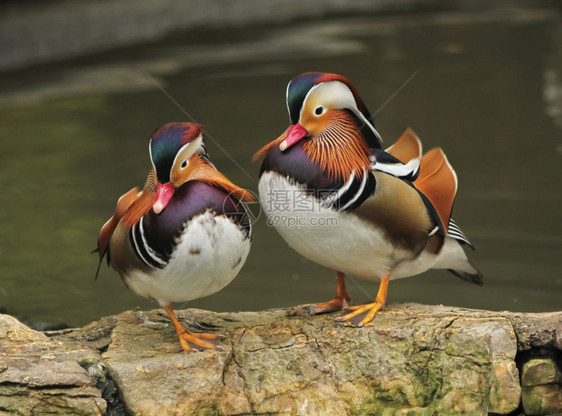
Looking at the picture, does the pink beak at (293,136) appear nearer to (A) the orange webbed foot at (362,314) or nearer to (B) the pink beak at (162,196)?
(B) the pink beak at (162,196)

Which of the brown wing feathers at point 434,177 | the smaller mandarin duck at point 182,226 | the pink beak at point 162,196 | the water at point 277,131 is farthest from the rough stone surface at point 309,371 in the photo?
the water at point 277,131

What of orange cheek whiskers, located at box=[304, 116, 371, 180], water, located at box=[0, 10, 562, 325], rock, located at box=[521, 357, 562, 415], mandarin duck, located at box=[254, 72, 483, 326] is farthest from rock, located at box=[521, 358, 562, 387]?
water, located at box=[0, 10, 562, 325]

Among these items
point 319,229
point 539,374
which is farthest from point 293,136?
point 539,374

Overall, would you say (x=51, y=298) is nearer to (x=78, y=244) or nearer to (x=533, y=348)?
(x=78, y=244)

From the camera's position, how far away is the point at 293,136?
2805mm

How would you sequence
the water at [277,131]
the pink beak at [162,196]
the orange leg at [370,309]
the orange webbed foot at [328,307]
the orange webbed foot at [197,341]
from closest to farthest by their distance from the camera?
Result: the pink beak at [162,196], the orange webbed foot at [197,341], the orange leg at [370,309], the orange webbed foot at [328,307], the water at [277,131]

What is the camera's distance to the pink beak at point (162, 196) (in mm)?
2652

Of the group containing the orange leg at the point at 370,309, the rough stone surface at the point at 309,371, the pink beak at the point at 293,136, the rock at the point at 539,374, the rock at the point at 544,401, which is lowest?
the rock at the point at 544,401

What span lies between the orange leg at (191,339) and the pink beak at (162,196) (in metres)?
0.41

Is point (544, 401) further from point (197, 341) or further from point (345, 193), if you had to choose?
point (197, 341)

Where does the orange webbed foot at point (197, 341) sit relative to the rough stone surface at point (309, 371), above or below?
above

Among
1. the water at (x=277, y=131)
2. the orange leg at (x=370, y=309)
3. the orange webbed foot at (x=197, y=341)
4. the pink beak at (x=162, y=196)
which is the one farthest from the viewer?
the water at (x=277, y=131)

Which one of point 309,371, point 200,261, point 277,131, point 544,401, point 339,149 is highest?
point 339,149

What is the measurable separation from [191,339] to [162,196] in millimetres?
525
